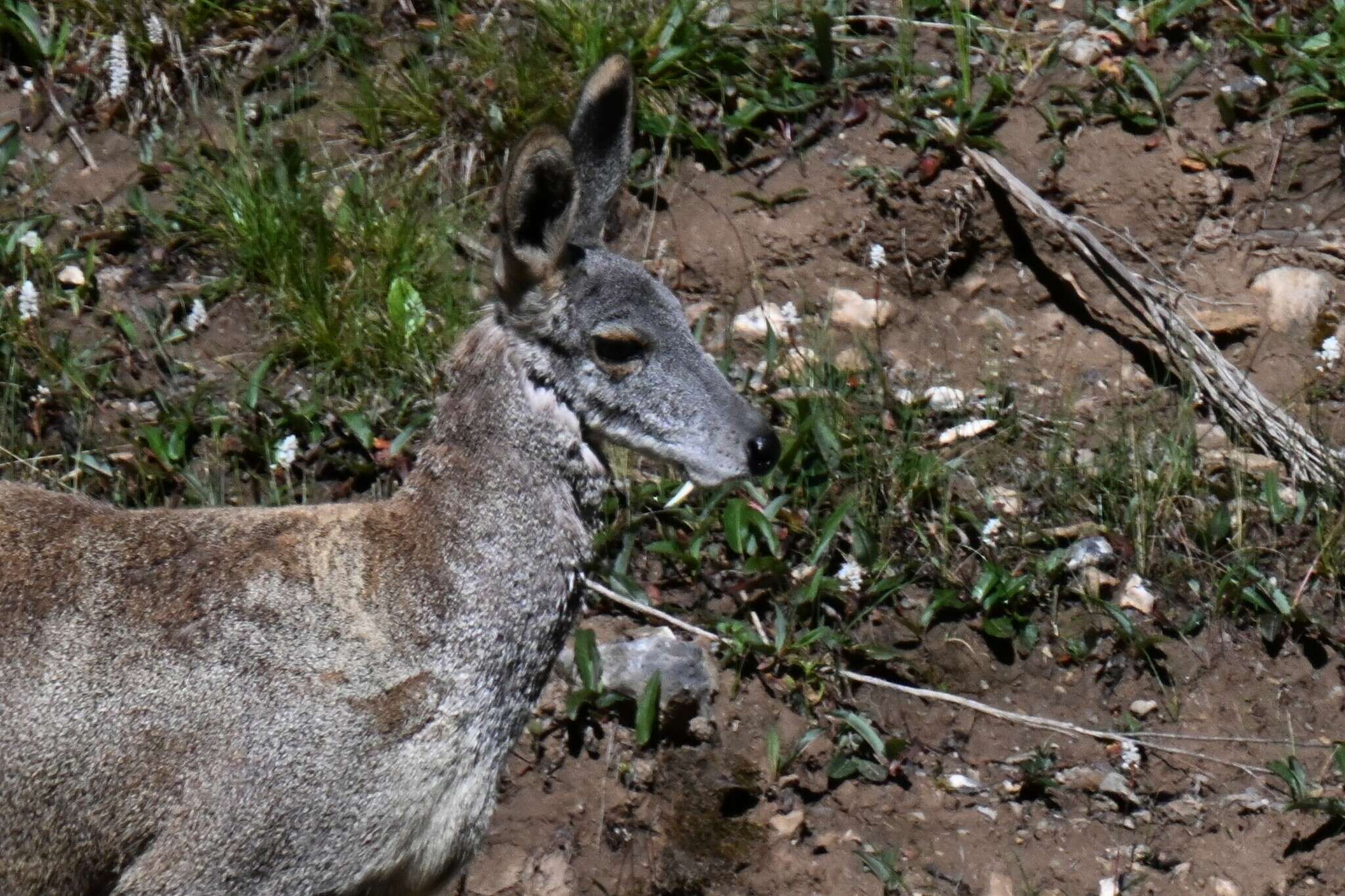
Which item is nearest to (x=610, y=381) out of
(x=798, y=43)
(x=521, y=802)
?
(x=521, y=802)

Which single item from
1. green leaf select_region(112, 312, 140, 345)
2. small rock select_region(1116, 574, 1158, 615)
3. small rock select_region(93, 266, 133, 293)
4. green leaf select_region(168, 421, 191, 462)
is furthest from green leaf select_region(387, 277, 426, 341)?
small rock select_region(1116, 574, 1158, 615)

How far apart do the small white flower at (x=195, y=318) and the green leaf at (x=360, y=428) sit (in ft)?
2.45

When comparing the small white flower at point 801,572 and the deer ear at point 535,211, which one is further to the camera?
the small white flower at point 801,572

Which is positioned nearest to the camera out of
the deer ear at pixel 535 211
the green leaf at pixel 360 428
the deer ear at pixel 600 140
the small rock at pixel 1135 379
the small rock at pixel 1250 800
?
the deer ear at pixel 535 211

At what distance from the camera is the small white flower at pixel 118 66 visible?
668 cm

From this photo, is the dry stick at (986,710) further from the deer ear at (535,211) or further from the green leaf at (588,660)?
the deer ear at (535,211)

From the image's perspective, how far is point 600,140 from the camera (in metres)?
4.43

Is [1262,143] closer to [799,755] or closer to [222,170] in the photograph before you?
[799,755]

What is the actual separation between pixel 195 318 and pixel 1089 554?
342 cm

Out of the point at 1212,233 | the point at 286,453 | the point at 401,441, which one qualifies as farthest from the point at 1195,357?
the point at 286,453

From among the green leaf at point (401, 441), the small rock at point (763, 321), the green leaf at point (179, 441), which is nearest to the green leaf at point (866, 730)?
the small rock at point (763, 321)

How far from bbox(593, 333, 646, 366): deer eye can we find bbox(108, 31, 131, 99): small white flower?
347 centimetres

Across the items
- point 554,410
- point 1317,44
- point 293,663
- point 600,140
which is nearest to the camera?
point 293,663

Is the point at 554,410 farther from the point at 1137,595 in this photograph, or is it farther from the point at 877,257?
the point at 877,257
